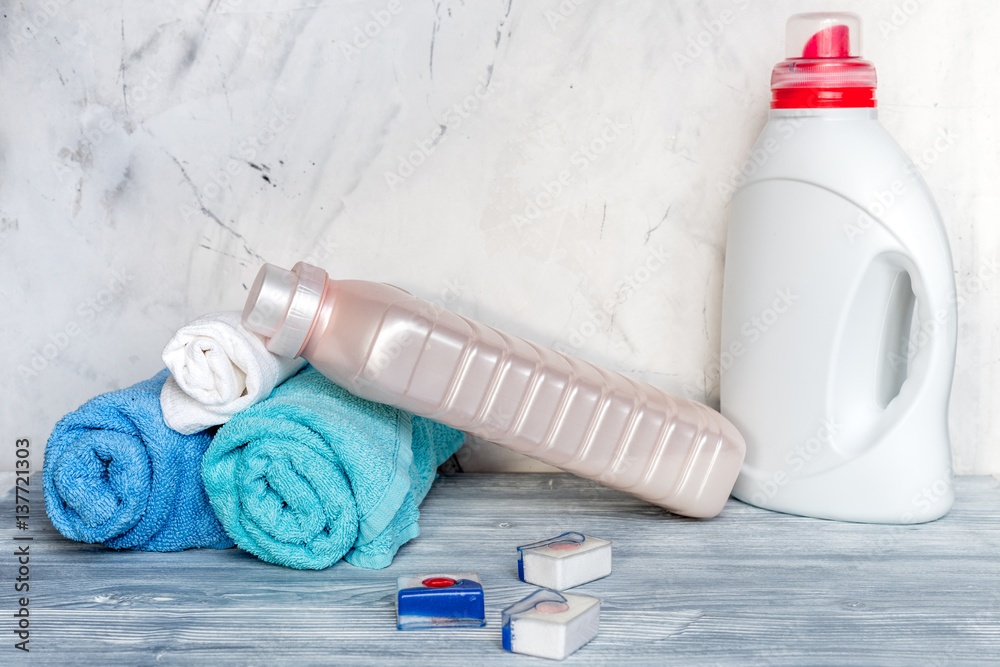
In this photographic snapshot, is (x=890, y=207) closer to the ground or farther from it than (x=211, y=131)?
closer to the ground

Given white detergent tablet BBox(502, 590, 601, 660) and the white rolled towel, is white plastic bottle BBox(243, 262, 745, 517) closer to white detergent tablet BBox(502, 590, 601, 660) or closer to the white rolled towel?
the white rolled towel

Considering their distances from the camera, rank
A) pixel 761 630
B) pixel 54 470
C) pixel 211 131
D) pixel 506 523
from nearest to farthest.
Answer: pixel 761 630 < pixel 54 470 < pixel 506 523 < pixel 211 131

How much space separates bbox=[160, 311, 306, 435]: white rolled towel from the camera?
2.60 feet

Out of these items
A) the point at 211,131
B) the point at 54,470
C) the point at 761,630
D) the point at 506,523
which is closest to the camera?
the point at 761,630

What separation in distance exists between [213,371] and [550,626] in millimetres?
391

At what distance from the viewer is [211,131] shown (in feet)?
3.40

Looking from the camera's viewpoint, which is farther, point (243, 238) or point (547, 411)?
point (243, 238)

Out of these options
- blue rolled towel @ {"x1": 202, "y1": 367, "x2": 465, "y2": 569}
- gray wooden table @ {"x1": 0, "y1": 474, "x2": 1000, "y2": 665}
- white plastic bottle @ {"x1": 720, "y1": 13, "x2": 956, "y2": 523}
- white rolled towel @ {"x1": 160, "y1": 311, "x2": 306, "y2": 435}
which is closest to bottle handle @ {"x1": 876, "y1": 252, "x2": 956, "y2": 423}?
white plastic bottle @ {"x1": 720, "y1": 13, "x2": 956, "y2": 523}

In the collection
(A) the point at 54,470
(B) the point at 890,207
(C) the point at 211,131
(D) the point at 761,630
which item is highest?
(C) the point at 211,131

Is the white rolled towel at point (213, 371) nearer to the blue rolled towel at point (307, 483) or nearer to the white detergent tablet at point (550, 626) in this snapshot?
the blue rolled towel at point (307, 483)

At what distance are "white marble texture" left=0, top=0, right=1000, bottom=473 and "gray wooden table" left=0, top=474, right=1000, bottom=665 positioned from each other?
247mm

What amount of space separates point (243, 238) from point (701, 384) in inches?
23.4

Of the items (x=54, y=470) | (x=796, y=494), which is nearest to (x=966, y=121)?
(x=796, y=494)

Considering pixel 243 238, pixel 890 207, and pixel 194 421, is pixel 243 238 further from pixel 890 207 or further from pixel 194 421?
pixel 890 207
